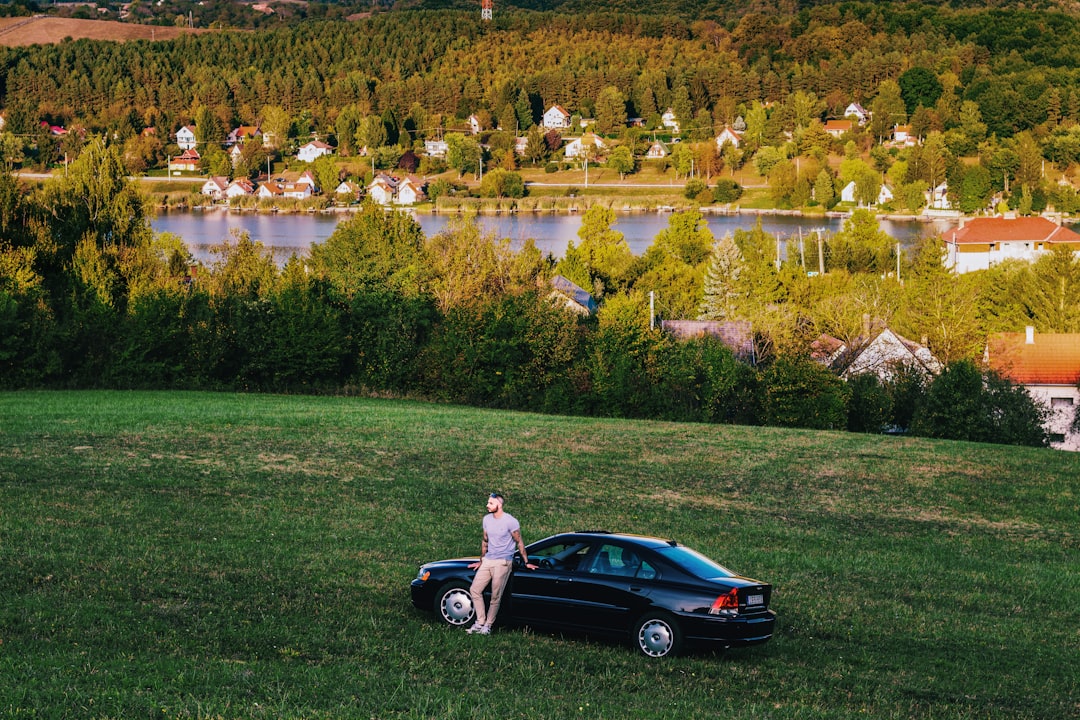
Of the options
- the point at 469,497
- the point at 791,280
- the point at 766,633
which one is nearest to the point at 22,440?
the point at 469,497

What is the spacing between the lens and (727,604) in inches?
459

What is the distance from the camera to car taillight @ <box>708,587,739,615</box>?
11.6m

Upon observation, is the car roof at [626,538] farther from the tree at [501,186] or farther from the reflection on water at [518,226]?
the tree at [501,186]

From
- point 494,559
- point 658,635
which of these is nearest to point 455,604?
point 494,559

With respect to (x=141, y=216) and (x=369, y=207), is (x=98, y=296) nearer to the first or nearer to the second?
(x=141, y=216)

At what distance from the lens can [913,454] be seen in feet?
102

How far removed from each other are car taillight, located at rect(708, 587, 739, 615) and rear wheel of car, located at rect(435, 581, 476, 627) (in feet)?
8.84

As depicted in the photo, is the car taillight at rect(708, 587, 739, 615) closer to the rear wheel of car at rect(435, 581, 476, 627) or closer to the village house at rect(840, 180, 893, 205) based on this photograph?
the rear wheel of car at rect(435, 581, 476, 627)

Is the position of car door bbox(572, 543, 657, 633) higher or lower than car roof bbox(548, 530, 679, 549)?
lower

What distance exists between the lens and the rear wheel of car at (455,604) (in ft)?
42.0

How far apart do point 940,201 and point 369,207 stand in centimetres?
13857

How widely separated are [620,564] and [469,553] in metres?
5.46

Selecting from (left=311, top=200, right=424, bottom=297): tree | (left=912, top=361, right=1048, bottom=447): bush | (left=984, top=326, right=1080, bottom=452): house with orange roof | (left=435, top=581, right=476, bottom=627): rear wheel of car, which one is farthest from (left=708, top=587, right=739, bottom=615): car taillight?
(left=984, top=326, right=1080, bottom=452): house with orange roof

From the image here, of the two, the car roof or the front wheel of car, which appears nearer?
the front wheel of car
